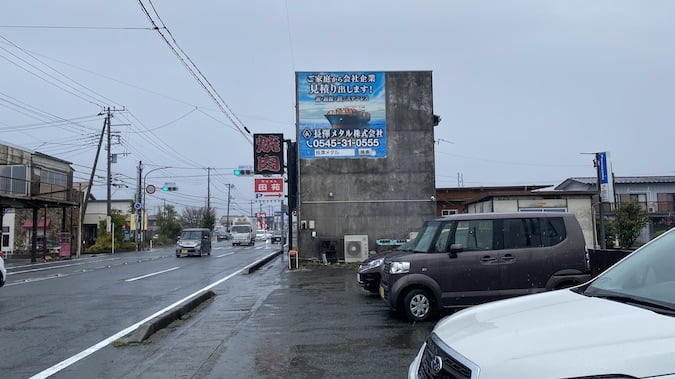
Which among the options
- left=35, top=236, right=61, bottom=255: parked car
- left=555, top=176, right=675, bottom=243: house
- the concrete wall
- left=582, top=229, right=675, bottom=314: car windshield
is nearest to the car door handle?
left=582, top=229, right=675, bottom=314: car windshield

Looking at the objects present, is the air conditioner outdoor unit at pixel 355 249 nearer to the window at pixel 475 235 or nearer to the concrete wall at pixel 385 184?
the concrete wall at pixel 385 184

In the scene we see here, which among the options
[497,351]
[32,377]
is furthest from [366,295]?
[497,351]


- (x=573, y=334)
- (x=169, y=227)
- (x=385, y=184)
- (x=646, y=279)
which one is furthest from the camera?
(x=169, y=227)

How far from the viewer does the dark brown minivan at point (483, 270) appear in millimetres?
8547

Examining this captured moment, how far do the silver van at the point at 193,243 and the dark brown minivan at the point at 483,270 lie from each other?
26620 mm

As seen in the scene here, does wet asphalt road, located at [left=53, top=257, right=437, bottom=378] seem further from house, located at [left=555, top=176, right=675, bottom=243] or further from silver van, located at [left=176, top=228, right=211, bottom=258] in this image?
house, located at [left=555, top=176, right=675, bottom=243]

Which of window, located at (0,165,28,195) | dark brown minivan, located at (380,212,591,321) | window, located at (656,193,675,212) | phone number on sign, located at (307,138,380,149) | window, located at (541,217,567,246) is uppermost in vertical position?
phone number on sign, located at (307,138,380,149)

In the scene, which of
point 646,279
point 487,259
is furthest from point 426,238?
point 646,279

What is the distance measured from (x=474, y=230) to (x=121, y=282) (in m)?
12.5

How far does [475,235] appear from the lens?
28.9ft

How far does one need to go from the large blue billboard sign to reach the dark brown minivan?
1584 centimetres

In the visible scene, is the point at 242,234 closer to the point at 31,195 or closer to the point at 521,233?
the point at 31,195

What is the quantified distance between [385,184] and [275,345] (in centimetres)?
1751

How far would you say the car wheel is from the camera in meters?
8.56
